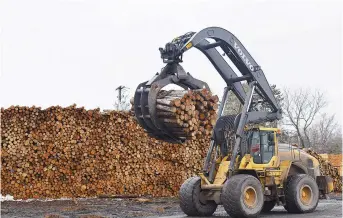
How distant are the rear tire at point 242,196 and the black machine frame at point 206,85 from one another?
571 millimetres

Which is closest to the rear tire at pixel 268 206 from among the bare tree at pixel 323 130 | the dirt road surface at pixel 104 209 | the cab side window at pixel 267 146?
the dirt road surface at pixel 104 209

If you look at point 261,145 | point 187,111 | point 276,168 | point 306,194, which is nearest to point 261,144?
point 261,145

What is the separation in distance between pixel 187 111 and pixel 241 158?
7.86ft

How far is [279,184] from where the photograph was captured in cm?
1226

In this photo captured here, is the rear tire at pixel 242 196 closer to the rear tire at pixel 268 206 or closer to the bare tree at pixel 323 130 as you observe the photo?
the rear tire at pixel 268 206

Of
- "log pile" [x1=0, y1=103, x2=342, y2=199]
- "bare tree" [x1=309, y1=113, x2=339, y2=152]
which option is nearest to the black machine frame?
"log pile" [x1=0, y1=103, x2=342, y2=199]

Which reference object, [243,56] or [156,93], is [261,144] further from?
[156,93]

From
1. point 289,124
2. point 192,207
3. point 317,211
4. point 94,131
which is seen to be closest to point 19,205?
point 94,131

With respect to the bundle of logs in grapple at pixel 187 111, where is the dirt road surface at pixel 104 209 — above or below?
below

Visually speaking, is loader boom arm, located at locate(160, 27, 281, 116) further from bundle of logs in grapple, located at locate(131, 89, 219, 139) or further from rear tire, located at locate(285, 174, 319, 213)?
rear tire, located at locate(285, 174, 319, 213)

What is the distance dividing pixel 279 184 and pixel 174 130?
339 cm

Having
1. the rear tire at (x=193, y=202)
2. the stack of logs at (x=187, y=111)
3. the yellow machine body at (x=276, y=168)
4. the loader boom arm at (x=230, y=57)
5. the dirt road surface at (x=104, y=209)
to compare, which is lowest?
the dirt road surface at (x=104, y=209)

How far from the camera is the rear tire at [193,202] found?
11.7 metres

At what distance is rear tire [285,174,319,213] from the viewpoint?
39.9 feet
